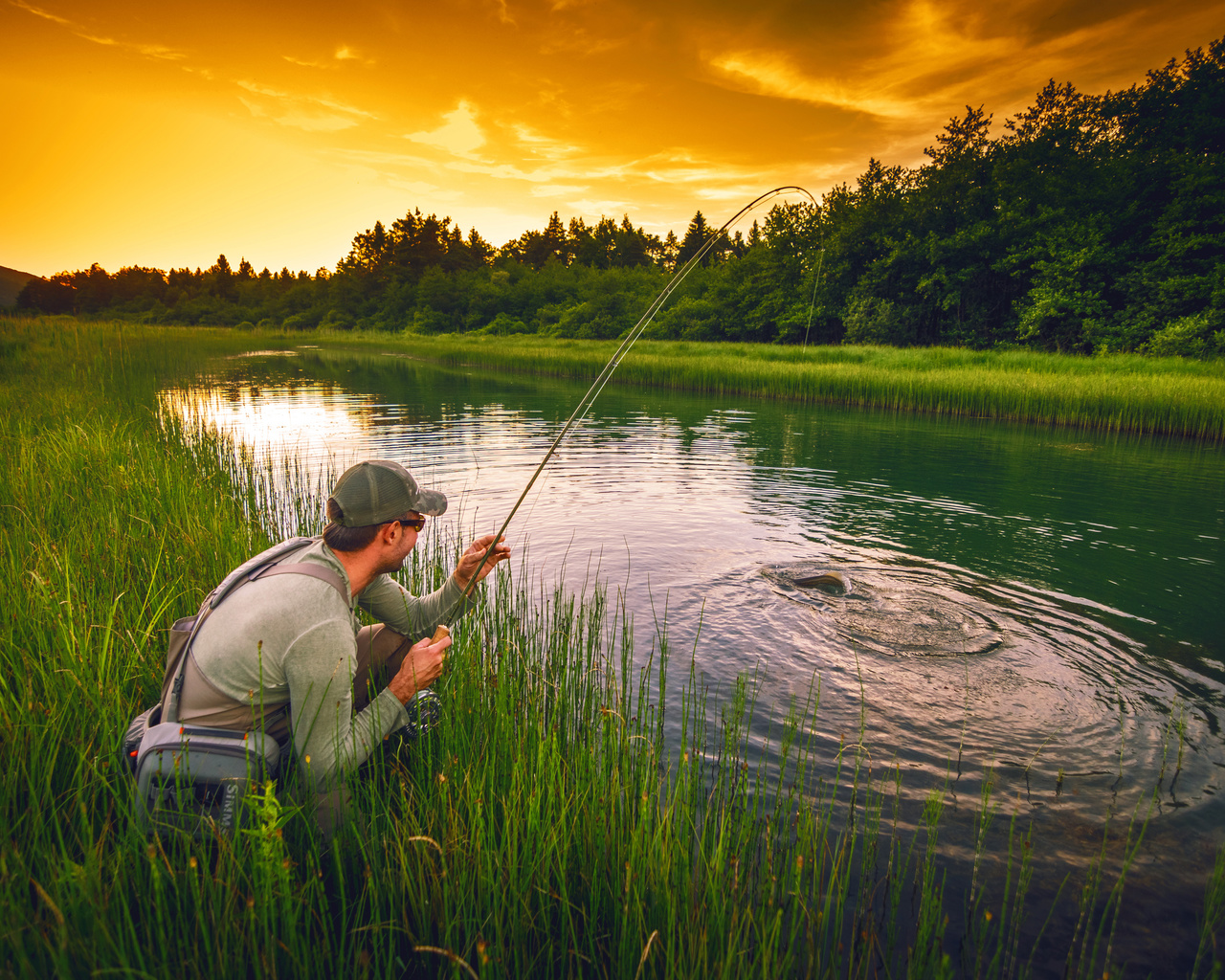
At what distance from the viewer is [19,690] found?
2.57 m

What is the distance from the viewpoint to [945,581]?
6668mm

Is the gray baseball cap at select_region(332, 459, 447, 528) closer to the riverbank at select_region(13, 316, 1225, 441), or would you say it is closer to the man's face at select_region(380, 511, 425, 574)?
the man's face at select_region(380, 511, 425, 574)

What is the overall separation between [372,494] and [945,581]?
19.9 ft

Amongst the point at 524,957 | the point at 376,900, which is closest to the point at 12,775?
the point at 376,900

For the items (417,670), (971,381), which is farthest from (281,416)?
(971,381)

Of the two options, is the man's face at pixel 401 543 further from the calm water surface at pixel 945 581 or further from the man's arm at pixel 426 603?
the calm water surface at pixel 945 581

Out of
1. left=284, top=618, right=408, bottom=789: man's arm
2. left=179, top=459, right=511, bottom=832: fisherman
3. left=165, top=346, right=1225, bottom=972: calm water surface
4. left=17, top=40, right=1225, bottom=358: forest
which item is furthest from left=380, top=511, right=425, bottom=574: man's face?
left=17, top=40, right=1225, bottom=358: forest

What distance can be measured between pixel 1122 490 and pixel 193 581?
41.8ft

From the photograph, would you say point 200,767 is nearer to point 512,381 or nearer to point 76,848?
point 76,848

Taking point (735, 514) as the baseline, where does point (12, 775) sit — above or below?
above

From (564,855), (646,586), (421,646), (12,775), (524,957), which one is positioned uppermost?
(421,646)

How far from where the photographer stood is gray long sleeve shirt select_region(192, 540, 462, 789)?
2.09m

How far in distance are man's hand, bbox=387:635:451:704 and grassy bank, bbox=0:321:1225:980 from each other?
0.28 metres

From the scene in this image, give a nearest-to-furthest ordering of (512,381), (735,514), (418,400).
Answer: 1. (735,514)
2. (418,400)
3. (512,381)
